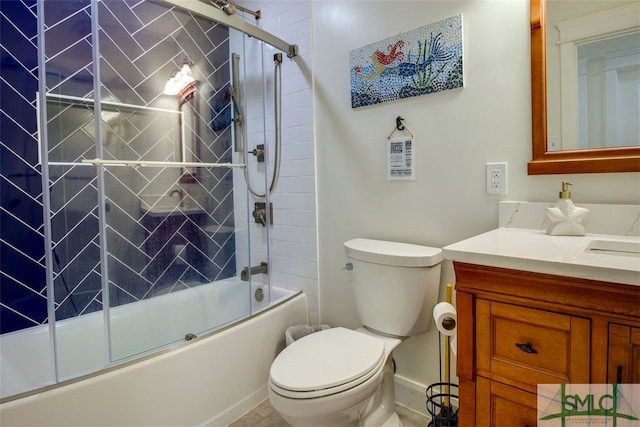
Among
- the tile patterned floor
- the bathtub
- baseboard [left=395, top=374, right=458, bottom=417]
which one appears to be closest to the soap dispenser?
baseboard [left=395, top=374, right=458, bottom=417]

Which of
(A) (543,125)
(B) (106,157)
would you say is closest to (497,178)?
(A) (543,125)

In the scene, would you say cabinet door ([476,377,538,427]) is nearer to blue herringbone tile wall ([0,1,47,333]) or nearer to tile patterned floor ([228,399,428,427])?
tile patterned floor ([228,399,428,427])

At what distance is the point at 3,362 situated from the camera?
4.94ft

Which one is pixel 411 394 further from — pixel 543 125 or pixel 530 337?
pixel 543 125

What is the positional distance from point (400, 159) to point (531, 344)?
101cm

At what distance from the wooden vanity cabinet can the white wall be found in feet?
1.93

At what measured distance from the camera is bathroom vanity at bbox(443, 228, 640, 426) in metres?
0.73

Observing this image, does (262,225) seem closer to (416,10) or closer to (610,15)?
(416,10)

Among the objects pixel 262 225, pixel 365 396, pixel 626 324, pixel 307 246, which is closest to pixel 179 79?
pixel 262 225

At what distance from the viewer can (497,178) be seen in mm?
1371

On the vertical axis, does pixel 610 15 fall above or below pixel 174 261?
above

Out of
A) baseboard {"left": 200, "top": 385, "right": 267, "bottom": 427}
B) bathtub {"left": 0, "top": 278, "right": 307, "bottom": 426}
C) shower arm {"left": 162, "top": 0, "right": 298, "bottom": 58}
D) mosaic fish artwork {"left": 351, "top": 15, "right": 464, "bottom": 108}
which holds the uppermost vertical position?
shower arm {"left": 162, "top": 0, "right": 298, "bottom": 58}

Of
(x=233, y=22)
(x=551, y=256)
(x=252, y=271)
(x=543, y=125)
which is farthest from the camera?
(x=252, y=271)

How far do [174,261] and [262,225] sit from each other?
0.55 meters
